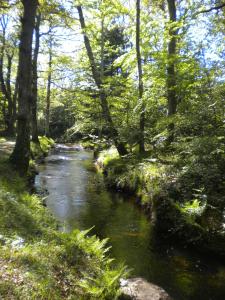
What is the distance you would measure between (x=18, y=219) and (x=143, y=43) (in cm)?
1136

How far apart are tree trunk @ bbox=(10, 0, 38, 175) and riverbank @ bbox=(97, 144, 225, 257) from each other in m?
4.05

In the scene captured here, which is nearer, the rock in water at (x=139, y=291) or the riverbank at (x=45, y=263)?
the riverbank at (x=45, y=263)

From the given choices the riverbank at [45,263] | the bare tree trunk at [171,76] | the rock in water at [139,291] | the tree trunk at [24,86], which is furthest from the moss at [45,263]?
the bare tree trunk at [171,76]

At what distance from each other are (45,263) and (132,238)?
352cm

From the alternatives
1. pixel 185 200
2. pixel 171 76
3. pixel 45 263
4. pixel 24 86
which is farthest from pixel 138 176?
pixel 45 263

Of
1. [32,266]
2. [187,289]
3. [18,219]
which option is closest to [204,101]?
[187,289]

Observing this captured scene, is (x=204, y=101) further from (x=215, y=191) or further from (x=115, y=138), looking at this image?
(x=115, y=138)

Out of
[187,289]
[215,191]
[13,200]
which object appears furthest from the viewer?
[215,191]

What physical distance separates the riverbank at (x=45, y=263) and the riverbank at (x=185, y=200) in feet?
8.49

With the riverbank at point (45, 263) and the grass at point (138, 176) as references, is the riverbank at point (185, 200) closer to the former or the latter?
the grass at point (138, 176)

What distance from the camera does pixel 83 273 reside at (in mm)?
4242

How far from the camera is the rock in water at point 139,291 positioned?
415cm

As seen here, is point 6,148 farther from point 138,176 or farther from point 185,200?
point 185,200

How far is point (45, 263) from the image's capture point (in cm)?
405
